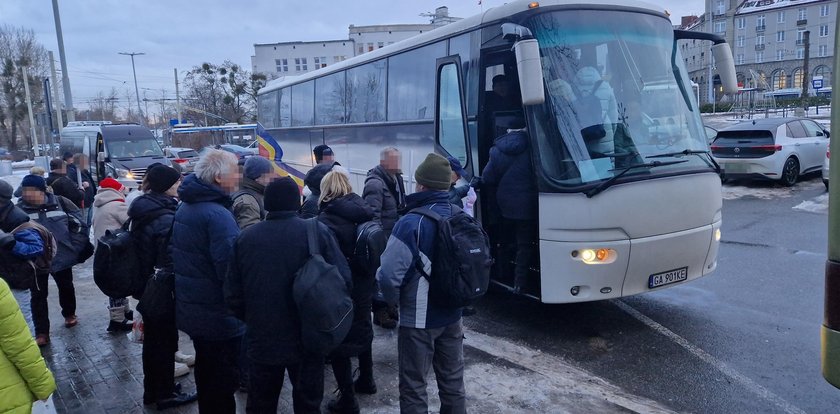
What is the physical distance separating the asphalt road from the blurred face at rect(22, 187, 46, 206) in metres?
4.75

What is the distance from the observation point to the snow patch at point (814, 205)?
12.1m

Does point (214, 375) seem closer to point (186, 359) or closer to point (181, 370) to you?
point (181, 370)

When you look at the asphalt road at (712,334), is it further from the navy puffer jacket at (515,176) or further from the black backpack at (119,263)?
the black backpack at (119,263)

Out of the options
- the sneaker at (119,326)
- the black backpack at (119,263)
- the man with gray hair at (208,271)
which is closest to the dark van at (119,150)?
the sneaker at (119,326)

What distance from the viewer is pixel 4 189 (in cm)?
513

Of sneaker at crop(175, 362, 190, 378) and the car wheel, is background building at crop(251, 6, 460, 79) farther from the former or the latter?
sneaker at crop(175, 362, 190, 378)

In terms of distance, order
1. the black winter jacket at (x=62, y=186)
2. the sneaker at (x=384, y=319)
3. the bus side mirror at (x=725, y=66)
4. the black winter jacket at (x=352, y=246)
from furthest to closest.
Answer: the black winter jacket at (x=62, y=186) → the bus side mirror at (x=725, y=66) → the sneaker at (x=384, y=319) → the black winter jacket at (x=352, y=246)

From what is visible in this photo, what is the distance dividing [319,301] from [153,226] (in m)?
1.87

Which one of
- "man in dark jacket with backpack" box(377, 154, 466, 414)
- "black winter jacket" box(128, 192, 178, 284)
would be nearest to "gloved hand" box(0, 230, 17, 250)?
"black winter jacket" box(128, 192, 178, 284)

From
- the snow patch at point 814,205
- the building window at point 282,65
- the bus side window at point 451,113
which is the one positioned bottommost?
the snow patch at point 814,205

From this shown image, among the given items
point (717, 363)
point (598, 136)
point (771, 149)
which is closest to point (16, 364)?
point (598, 136)

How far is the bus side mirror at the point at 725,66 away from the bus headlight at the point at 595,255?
9.28 feet

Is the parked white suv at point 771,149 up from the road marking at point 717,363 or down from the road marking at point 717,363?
up

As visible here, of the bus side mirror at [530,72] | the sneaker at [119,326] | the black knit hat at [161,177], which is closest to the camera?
the black knit hat at [161,177]
